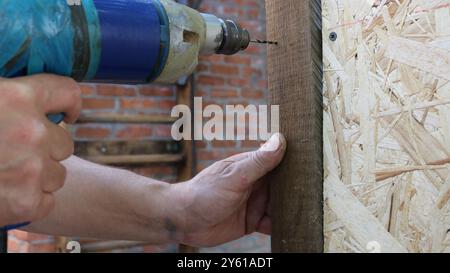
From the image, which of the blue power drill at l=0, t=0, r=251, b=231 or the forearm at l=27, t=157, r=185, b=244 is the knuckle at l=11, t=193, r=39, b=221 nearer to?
the blue power drill at l=0, t=0, r=251, b=231

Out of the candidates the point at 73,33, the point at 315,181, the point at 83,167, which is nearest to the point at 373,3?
the point at 315,181

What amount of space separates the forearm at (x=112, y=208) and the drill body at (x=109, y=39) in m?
0.33

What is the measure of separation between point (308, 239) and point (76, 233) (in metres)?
0.51

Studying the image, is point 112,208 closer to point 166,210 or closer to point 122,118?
point 166,210

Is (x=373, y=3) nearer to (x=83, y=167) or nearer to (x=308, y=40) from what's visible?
(x=308, y=40)

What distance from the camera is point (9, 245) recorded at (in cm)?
201

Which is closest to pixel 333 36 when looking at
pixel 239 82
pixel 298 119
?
pixel 298 119

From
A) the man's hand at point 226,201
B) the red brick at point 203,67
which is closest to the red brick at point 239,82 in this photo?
the red brick at point 203,67

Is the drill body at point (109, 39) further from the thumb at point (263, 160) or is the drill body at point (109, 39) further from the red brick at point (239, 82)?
the red brick at point (239, 82)

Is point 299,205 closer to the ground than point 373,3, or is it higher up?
closer to the ground

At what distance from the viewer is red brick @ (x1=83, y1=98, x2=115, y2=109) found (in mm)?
1996

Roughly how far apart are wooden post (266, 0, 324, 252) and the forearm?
27 centimetres

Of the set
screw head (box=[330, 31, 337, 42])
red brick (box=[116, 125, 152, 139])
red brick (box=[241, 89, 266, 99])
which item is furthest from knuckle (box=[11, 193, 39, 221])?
red brick (box=[241, 89, 266, 99])

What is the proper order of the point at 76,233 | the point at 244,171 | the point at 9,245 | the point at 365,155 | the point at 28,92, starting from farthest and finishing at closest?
1. the point at 9,245
2. the point at 76,233
3. the point at 244,171
4. the point at 365,155
5. the point at 28,92
